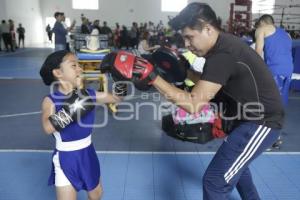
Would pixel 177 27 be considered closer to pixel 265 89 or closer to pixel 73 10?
pixel 265 89

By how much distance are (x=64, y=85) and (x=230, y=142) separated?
948 mm

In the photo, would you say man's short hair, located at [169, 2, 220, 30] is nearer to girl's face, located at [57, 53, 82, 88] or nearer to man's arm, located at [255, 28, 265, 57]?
girl's face, located at [57, 53, 82, 88]

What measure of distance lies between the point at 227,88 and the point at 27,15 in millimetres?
19099

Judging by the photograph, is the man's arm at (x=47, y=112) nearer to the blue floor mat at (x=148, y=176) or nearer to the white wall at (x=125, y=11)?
the blue floor mat at (x=148, y=176)

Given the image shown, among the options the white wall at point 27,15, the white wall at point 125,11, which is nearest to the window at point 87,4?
the white wall at point 125,11

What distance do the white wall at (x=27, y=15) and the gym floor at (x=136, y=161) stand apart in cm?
1292

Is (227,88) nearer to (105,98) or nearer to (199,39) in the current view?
(199,39)

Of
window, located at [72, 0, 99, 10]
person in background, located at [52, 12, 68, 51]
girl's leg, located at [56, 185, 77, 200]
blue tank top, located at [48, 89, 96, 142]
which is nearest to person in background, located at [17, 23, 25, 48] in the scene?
window, located at [72, 0, 99, 10]

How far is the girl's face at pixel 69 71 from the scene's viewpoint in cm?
161

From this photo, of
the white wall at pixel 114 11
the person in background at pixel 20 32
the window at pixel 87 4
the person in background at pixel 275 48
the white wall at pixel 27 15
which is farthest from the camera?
the window at pixel 87 4

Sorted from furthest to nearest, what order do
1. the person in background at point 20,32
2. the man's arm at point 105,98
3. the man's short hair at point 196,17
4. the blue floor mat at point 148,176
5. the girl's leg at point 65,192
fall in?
the person in background at point 20,32, the blue floor mat at point 148,176, the man's arm at point 105,98, the girl's leg at point 65,192, the man's short hair at point 196,17

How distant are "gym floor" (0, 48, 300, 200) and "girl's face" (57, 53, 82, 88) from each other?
41.6 inches

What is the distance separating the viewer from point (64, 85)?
166 cm

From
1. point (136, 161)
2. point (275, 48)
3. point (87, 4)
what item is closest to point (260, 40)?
point (275, 48)
